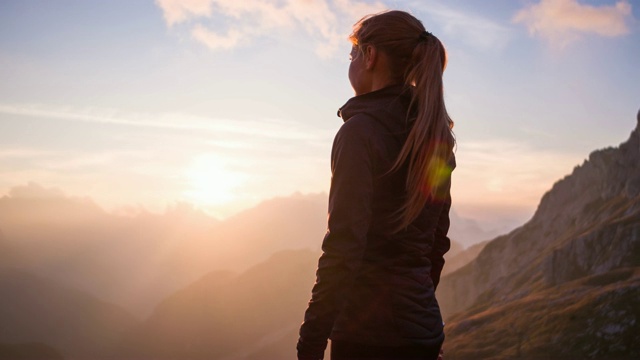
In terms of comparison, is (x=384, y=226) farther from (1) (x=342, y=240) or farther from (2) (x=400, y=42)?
(2) (x=400, y=42)

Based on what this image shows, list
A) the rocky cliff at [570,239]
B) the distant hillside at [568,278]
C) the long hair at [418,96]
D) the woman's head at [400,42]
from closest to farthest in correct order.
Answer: the long hair at [418,96]
the woman's head at [400,42]
the distant hillside at [568,278]
the rocky cliff at [570,239]

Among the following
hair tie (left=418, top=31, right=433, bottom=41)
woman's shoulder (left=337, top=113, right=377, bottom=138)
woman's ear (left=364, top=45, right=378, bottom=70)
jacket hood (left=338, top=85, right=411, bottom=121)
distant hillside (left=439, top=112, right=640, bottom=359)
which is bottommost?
woman's shoulder (left=337, top=113, right=377, bottom=138)

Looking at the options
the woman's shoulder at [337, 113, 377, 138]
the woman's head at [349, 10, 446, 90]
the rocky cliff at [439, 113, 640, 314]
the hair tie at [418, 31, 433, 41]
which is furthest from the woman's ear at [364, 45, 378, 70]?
the rocky cliff at [439, 113, 640, 314]

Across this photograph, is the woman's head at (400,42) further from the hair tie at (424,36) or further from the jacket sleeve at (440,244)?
the jacket sleeve at (440,244)

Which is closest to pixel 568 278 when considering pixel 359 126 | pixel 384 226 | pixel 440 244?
pixel 440 244

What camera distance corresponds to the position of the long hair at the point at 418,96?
451 cm

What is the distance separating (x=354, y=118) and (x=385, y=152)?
1.18 ft

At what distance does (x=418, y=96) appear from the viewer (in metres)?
4.76

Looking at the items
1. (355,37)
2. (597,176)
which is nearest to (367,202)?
(355,37)

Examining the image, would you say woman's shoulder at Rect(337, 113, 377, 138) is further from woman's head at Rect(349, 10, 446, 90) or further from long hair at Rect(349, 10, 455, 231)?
woman's head at Rect(349, 10, 446, 90)

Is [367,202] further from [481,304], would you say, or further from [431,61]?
[481,304]

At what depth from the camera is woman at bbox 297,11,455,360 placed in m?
4.31

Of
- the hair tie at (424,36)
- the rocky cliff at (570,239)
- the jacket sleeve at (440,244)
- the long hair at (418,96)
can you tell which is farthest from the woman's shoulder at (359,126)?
Answer: the rocky cliff at (570,239)

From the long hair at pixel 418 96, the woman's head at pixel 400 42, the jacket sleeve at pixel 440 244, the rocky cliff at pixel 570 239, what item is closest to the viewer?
the long hair at pixel 418 96
